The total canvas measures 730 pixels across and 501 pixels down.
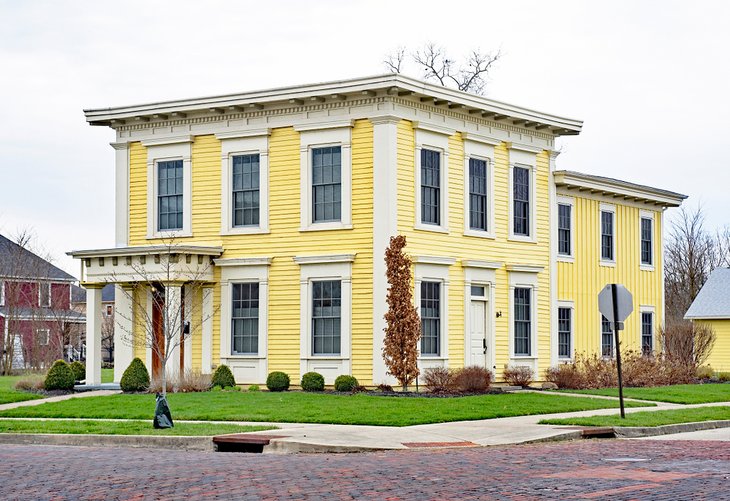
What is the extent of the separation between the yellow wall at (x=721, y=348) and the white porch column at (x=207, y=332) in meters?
24.3

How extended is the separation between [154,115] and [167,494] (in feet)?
74.6

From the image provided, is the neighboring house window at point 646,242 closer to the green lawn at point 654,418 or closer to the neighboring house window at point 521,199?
the neighboring house window at point 521,199

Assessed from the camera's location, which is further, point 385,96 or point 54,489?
point 385,96

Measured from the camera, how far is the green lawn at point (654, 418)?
22.5m

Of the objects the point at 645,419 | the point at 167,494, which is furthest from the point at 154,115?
the point at 167,494

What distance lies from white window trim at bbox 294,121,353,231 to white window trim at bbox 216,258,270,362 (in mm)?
1805

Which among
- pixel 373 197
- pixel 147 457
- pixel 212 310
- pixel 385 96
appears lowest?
pixel 147 457

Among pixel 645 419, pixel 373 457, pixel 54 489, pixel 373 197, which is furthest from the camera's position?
pixel 373 197

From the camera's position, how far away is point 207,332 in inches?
1314

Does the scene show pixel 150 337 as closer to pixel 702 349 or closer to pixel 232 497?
pixel 702 349

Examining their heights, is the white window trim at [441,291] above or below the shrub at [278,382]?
above

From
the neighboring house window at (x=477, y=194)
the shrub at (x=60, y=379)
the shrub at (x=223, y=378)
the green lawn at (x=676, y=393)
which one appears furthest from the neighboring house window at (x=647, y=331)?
the shrub at (x=60, y=379)

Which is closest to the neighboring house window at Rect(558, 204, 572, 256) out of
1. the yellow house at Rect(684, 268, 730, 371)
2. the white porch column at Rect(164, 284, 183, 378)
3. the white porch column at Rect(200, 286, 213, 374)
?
the white porch column at Rect(200, 286, 213, 374)

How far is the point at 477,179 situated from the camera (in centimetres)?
3403
